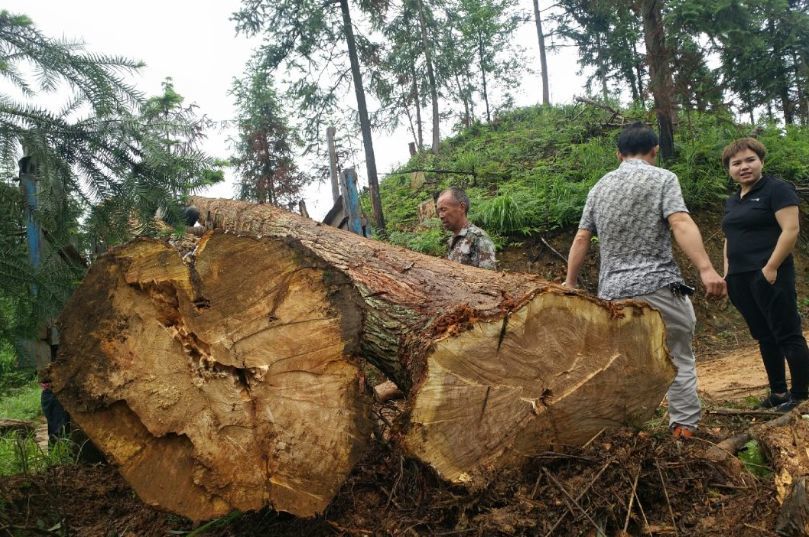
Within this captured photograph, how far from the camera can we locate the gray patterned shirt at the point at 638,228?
3.12 metres

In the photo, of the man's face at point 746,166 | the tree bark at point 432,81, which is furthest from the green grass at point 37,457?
the tree bark at point 432,81

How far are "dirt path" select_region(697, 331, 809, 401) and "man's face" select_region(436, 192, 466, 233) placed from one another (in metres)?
2.27

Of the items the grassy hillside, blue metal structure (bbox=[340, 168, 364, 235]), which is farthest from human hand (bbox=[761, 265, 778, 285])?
the grassy hillside

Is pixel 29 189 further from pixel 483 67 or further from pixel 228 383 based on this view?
pixel 483 67

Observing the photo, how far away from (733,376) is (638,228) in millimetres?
2907

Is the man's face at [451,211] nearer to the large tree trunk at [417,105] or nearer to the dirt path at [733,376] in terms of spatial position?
the dirt path at [733,376]

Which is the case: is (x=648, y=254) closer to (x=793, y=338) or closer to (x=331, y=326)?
(x=793, y=338)

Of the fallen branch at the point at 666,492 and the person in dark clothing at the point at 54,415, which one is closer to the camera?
the fallen branch at the point at 666,492

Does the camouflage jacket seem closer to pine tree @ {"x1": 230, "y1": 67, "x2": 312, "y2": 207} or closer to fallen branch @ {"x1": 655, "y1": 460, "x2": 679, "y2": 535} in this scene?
fallen branch @ {"x1": 655, "y1": 460, "x2": 679, "y2": 535}

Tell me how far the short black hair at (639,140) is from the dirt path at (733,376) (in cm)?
213

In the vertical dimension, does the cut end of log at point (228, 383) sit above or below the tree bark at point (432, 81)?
below

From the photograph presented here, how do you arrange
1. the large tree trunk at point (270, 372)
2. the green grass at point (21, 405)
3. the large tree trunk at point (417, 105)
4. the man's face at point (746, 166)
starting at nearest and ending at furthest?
1. the large tree trunk at point (270, 372)
2. the man's face at point (746, 166)
3. the green grass at point (21, 405)
4. the large tree trunk at point (417, 105)

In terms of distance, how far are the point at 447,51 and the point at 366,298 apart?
1964 cm

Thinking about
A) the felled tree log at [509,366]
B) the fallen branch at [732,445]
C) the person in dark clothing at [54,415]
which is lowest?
the fallen branch at [732,445]
